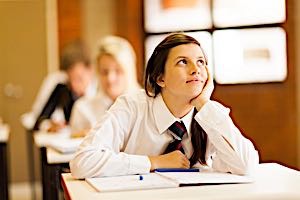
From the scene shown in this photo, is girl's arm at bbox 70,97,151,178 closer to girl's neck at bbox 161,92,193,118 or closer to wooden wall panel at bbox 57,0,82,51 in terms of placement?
girl's neck at bbox 161,92,193,118

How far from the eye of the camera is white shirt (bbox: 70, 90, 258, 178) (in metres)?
2.07

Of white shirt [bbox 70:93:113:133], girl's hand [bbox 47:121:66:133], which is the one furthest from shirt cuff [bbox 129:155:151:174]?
girl's hand [bbox 47:121:66:133]

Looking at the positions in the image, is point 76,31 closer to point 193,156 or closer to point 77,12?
point 77,12

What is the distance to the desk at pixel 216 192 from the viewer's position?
1.69 meters

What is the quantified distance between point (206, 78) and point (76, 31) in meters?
3.93

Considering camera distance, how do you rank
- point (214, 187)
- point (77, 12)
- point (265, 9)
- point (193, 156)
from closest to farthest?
point (214, 187) → point (193, 156) → point (265, 9) → point (77, 12)

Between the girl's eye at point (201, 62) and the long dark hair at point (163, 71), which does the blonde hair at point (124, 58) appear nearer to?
the long dark hair at point (163, 71)

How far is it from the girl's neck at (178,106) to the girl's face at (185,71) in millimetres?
29

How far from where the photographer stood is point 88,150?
2.09 m

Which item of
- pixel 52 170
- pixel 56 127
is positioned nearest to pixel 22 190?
pixel 56 127

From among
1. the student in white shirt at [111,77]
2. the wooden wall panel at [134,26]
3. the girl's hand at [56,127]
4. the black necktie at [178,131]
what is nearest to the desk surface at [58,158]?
the student in white shirt at [111,77]

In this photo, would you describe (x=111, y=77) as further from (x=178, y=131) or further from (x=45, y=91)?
(x=45, y=91)

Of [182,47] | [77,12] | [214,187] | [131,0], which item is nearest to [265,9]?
[131,0]

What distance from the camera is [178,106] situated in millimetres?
2232
